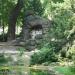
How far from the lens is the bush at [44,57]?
24.1 meters

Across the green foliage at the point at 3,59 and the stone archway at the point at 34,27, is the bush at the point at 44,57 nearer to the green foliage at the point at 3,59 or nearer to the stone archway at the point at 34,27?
the green foliage at the point at 3,59

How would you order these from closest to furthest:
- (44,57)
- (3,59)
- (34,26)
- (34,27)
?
(44,57) → (3,59) → (34,26) → (34,27)

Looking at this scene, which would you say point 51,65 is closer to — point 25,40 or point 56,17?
point 56,17

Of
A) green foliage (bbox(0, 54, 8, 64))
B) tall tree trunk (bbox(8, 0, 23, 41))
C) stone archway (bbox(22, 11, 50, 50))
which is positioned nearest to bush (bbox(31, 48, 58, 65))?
green foliage (bbox(0, 54, 8, 64))

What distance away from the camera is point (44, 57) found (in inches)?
958

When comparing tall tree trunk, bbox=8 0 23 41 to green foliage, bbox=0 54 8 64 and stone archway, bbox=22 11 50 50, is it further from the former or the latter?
green foliage, bbox=0 54 8 64

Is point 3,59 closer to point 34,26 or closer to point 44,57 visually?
point 44,57

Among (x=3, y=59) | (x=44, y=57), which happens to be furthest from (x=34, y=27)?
(x=44, y=57)

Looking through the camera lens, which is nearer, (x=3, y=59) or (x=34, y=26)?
(x=3, y=59)

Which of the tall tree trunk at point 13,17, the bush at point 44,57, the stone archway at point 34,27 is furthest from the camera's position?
the tall tree trunk at point 13,17

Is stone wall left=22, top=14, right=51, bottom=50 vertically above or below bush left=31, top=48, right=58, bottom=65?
above

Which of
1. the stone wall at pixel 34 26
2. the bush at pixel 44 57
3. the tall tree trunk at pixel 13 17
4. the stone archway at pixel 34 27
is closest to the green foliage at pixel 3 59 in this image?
the bush at pixel 44 57

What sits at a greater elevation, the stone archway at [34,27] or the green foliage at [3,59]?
the stone archway at [34,27]

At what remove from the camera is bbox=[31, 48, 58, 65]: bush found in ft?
79.1
